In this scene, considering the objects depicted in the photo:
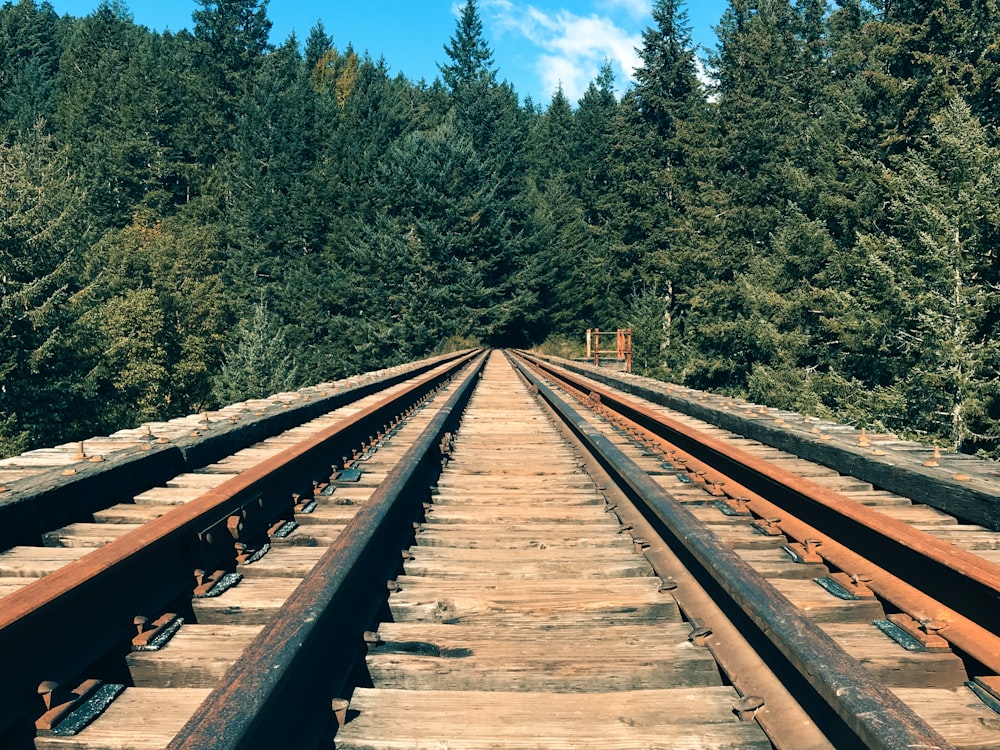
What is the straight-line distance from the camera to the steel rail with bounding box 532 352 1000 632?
2.61 meters

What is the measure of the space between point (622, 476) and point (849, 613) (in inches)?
87.7

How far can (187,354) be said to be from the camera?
53062 mm

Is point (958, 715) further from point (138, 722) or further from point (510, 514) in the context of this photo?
point (510, 514)

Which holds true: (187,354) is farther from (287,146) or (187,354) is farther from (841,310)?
(841,310)

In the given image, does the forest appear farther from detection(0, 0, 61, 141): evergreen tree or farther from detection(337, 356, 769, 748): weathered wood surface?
detection(337, 356, 769, 748): weathered wood surface

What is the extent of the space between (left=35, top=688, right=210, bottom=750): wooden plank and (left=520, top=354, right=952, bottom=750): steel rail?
176 centimetres

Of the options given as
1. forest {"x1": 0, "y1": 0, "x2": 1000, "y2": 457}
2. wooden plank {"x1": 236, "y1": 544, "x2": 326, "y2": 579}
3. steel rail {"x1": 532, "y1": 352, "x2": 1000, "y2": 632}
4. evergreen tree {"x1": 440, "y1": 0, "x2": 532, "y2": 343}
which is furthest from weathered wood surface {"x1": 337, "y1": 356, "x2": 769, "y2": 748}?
evergreen tree {"x1": 440, "y1": 0, "x2": 532, "y2": 343}

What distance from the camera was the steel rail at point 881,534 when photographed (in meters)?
2.61

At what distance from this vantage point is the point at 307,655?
2254 millimetres

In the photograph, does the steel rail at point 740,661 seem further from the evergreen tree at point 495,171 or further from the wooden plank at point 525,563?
the evergreen tree at point 495,171

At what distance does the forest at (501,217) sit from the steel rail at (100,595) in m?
19.5

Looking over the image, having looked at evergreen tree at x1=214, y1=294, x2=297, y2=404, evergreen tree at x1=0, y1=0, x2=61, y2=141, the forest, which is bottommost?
evergreen tree at x1=214, y1=294, x2=297, y2=404

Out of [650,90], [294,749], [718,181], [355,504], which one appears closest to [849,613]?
[294,749]

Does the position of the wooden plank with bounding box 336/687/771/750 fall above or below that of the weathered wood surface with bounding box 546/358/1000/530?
below
